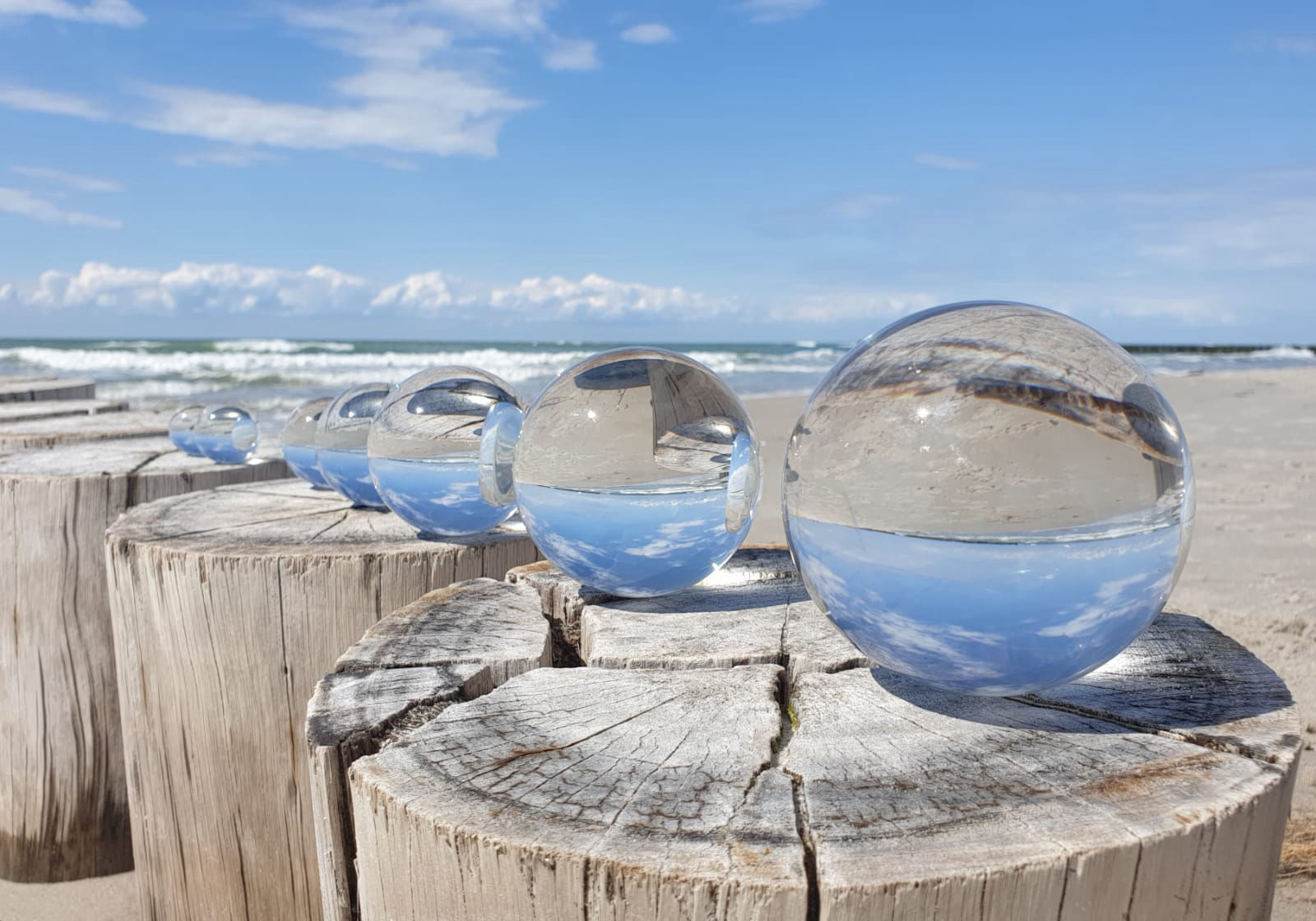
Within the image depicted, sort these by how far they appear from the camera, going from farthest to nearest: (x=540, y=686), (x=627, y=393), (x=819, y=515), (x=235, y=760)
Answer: (x=235, y=760) < (x=627, y=393) < (x=540, y=686) < (x=819, y=515)

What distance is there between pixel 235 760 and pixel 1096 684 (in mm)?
1869

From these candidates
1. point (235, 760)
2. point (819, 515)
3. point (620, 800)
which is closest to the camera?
point (620, 800)

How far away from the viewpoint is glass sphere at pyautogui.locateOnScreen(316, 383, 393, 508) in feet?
8.59

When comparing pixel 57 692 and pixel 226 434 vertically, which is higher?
pixel 226 434

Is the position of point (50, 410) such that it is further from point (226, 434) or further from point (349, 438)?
point (349, 438)

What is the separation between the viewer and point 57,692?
9.86 ft

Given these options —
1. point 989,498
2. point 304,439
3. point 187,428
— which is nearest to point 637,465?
point 989,498

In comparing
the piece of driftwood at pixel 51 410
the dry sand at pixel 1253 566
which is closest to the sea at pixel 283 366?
the dry sand at pixel 1253 566

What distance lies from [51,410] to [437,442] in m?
5.23

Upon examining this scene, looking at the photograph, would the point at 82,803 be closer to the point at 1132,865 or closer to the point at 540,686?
the point at 540,686

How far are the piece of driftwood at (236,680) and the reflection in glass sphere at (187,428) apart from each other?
1.31 meters

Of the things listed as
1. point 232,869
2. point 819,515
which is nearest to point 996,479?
point 819,515

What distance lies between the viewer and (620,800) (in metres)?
1.11

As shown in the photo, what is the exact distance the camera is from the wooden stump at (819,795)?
996mm
